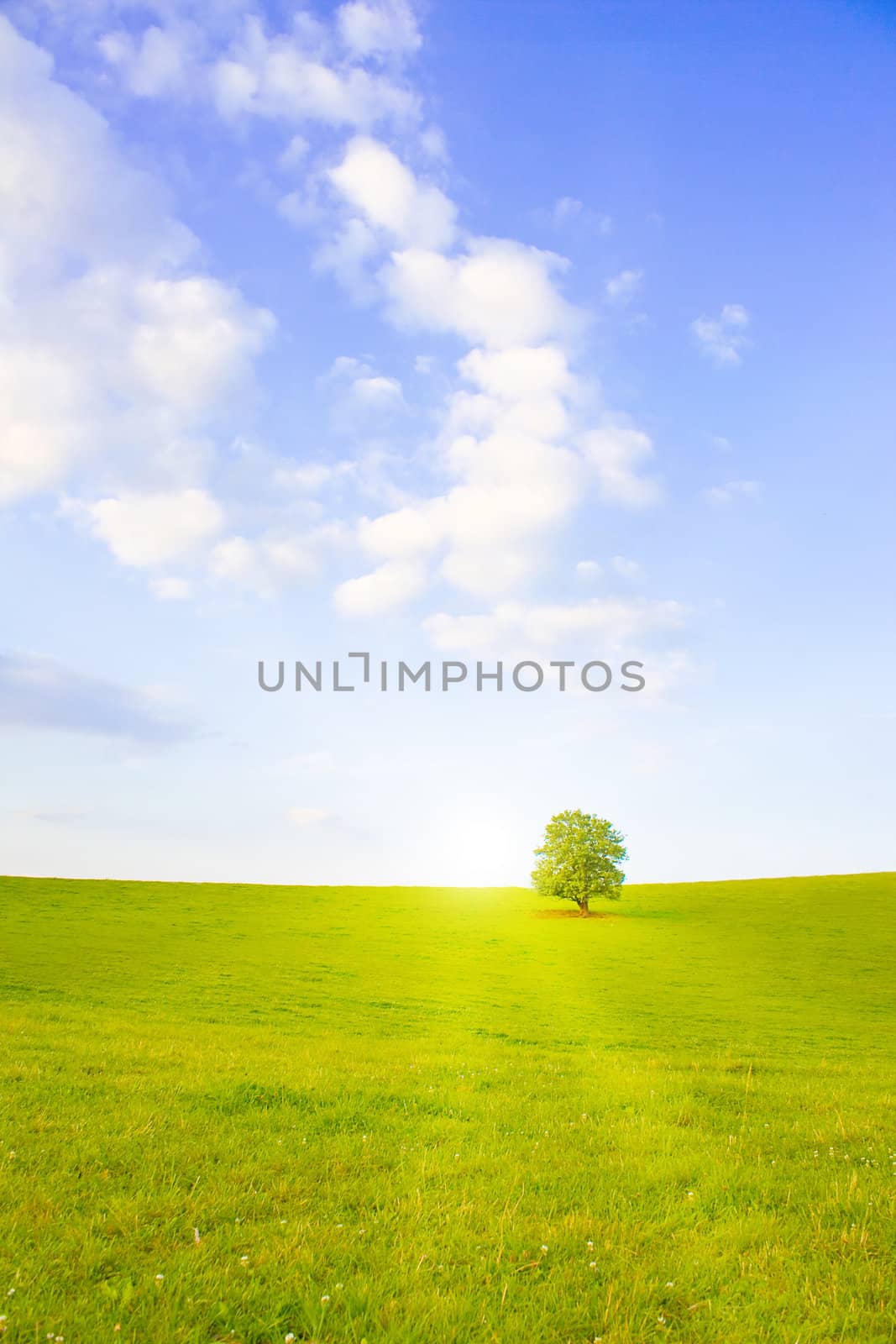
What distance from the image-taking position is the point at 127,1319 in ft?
16.8

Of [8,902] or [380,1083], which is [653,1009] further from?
[8,902]

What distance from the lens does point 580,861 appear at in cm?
7638

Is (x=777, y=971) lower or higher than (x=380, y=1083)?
lower

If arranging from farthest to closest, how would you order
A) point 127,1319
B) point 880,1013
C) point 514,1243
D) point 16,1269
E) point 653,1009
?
1. point 880,1013
2. point 653,1009
3. point 514,1243
4. point 16,1269
5. point 127,1319

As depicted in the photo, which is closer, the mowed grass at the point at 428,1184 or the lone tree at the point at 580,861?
the mowed grass at the point at 428,1184

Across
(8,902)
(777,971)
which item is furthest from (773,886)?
(8,902)

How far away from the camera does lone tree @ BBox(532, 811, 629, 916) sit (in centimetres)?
7625

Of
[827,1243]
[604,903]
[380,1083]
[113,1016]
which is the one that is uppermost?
[827,1243]

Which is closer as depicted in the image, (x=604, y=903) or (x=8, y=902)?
(x=8, y=902)

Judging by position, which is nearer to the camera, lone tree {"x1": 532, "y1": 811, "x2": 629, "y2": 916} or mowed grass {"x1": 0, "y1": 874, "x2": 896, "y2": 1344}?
mowed grass {"x1": 0, "y1": 874, "x2": 896, "y2": 1344}

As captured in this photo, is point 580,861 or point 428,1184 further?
point 580,861

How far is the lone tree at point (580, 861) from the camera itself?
250ft

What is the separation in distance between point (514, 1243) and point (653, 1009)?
98.2 ft

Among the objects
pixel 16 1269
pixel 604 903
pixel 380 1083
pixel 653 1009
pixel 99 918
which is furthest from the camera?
pixel 604 903
